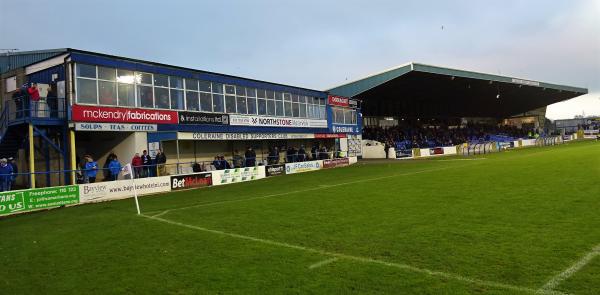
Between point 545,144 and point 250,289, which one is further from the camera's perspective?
point 545,144

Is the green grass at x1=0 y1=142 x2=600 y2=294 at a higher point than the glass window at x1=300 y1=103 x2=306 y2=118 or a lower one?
lower

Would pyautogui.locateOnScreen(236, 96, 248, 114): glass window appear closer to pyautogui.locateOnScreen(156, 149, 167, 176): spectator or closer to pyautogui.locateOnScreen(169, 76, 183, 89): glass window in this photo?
pyautogui.locateOnScreen(169, 76, 183, 89): glass window

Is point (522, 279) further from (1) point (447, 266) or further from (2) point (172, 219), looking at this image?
(2) point (172, 219)

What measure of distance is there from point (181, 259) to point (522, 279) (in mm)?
5501

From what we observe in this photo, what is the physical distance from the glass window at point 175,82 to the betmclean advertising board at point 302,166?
31.0 feet

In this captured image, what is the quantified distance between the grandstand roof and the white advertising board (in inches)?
1165

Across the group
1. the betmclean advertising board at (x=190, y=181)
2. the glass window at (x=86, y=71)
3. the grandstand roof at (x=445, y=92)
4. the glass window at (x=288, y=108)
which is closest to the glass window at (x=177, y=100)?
the glass window at (x=86, y=71)

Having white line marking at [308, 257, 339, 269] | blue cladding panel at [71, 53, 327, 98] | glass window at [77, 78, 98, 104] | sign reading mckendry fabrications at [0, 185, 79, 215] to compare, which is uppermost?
blue cladding panel at [71, 53, 327, 98]

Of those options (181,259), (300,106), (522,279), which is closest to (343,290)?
(522,279)

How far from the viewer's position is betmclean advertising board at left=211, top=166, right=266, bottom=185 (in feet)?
80.7

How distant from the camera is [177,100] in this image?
27203mm

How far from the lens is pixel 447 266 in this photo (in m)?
6.10

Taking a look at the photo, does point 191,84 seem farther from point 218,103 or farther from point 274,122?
point 274,122

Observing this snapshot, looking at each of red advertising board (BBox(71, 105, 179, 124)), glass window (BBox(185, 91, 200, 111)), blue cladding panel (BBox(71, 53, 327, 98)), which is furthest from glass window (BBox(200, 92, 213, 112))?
red advertising board (BBox(71, 105, 179, 124))
